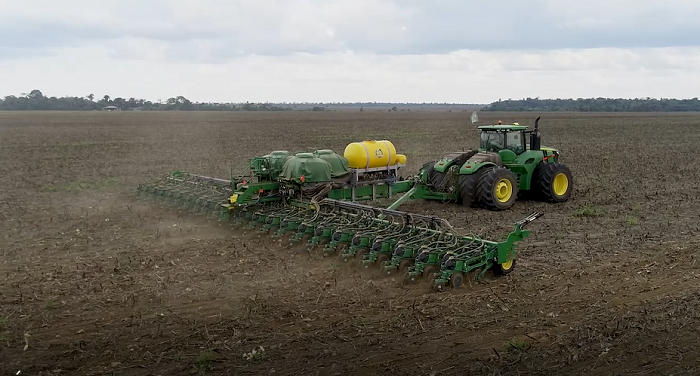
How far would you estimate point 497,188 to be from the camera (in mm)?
13109

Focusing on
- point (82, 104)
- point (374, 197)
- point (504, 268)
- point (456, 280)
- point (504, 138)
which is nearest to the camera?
point (456, 280)

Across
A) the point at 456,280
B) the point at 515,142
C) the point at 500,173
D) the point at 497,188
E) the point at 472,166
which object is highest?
the point at 515,142

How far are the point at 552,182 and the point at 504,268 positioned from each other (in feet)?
19.9

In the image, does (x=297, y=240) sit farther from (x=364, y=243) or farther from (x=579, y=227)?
(x=579, y=227)

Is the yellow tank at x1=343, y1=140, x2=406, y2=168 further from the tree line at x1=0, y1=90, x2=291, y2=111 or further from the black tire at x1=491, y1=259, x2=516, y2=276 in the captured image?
the tree line at x1=0, y1=90, x2=291, y2=111

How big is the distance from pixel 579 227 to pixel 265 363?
7.49m

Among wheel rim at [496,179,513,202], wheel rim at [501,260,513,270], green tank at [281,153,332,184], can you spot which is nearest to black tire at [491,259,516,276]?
wheel rim at [501,260,513,270]

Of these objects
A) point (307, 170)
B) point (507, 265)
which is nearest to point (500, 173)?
point (307, 170)

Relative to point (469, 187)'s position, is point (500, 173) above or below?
above

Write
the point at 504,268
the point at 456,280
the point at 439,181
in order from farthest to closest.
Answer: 1. the point at 439,181
2. the point at 504,268
3. the point at 456,280

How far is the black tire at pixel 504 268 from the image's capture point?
842cm

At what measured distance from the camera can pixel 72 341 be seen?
639 cm

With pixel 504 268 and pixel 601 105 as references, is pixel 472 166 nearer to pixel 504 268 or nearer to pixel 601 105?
pixel 504 268

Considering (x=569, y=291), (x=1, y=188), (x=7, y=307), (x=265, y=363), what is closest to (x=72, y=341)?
(x=7, y=307)
